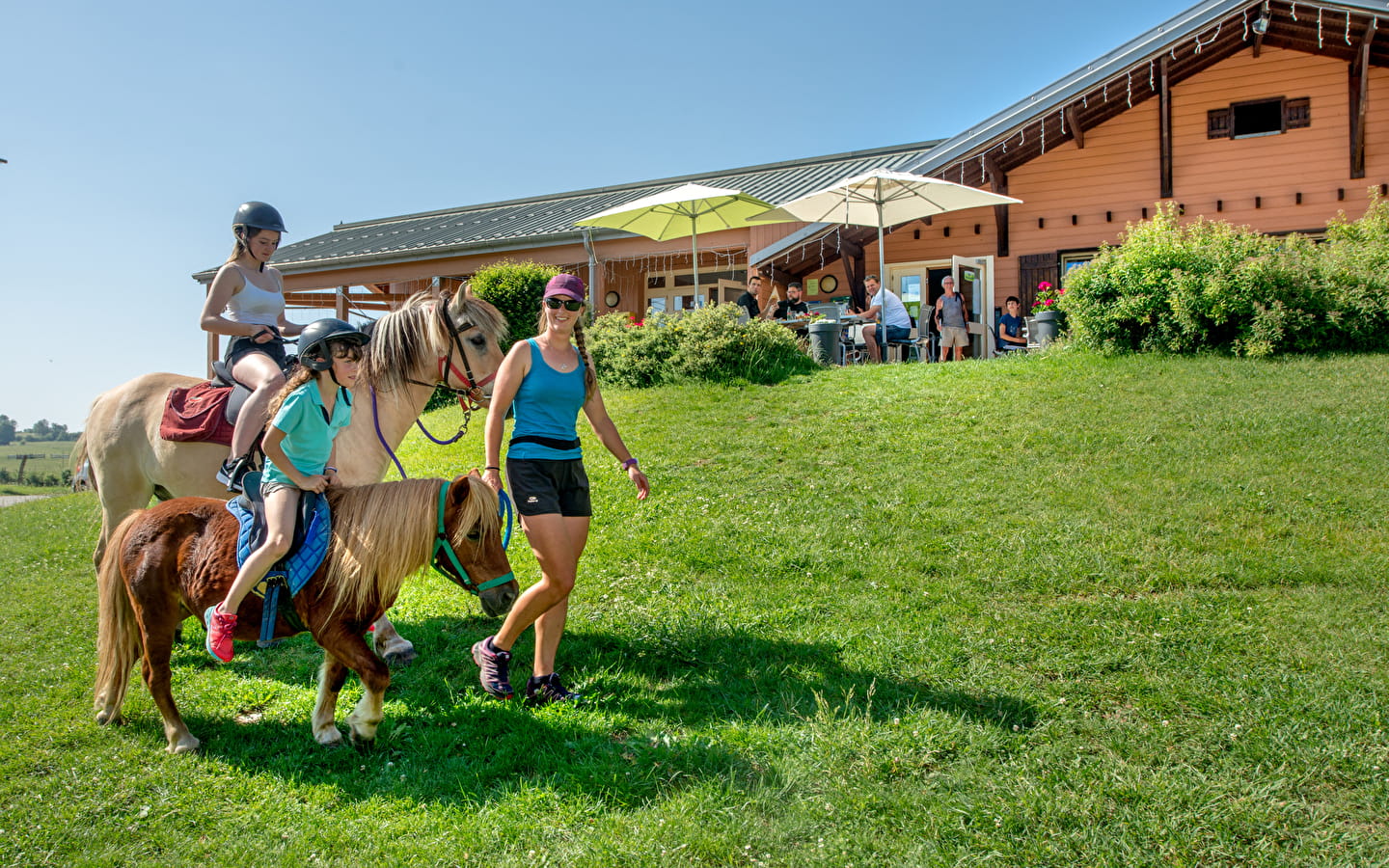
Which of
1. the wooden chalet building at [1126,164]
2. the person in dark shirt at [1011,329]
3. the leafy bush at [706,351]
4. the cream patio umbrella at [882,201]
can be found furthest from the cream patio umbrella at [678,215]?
the person in dark shirt at [1011,329]

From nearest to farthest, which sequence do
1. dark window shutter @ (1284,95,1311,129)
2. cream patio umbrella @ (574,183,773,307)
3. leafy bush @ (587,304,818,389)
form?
1. leafy bush @ (587,304,818,389)
2. cream patio umbrella @ (574,183,773,307)
3. dark window shutter @ (1284,95,1311,129)

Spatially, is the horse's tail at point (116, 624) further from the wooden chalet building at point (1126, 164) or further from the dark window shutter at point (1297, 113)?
the dark window shutter at point (1297, 113)

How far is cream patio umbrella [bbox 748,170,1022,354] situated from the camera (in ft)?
42.4

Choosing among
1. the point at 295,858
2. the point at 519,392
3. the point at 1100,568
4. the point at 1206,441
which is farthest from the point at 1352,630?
the point at 295,858

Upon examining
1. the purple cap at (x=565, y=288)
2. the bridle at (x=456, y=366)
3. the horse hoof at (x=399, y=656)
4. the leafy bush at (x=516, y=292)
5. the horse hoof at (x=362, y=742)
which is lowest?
the horse hoof at (x=362, y=742)

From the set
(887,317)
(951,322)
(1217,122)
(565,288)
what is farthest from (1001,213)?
(565,288)

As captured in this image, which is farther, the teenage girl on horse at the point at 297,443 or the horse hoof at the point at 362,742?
the horse hoof at the point at 362,742

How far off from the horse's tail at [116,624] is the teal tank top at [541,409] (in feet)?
6.18

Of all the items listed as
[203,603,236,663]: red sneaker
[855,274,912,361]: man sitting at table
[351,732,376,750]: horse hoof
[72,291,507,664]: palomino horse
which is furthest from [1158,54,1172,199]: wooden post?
[203,603,236,663]: red sneaker

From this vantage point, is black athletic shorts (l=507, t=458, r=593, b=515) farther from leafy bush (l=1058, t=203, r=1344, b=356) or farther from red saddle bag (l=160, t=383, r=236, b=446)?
leafy bush (l=1058, t=203, r=1344, b=356)

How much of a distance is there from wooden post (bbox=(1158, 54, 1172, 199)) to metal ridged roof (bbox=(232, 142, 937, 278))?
13.5 ft

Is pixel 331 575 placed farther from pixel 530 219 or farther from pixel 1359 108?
pixel 530 219

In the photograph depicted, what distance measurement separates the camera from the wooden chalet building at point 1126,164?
13773 mm

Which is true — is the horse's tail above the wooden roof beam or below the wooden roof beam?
below
